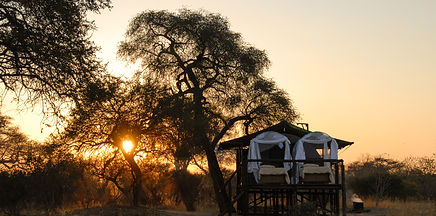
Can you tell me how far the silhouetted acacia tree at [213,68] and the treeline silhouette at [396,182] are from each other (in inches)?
438

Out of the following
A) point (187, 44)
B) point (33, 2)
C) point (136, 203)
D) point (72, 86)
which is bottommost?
point (136, 203)

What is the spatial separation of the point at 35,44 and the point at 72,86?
5.13ft

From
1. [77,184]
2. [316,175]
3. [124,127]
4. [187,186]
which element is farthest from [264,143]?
[77,184]

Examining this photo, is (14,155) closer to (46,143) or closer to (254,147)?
(46,143)

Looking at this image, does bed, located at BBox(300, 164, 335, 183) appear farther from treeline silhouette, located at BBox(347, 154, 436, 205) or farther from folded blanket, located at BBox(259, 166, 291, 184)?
treeline silhouette, located at BBox(347, 154, 436, 205)

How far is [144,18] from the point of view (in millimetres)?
29422

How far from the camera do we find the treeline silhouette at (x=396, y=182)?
3862 cm

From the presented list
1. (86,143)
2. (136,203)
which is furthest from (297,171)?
(86,143)

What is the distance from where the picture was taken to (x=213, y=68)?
1140 inches

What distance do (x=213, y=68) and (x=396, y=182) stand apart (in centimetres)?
2014

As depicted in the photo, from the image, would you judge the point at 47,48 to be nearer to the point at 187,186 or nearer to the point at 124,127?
the point at 124,127

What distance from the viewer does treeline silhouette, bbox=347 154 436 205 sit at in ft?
127

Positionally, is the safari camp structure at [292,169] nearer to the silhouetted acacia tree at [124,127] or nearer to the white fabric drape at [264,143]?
the white fabric drape at [264,143]

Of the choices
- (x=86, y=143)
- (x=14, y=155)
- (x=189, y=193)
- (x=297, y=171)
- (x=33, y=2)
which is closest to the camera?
(x=33, y=2)
